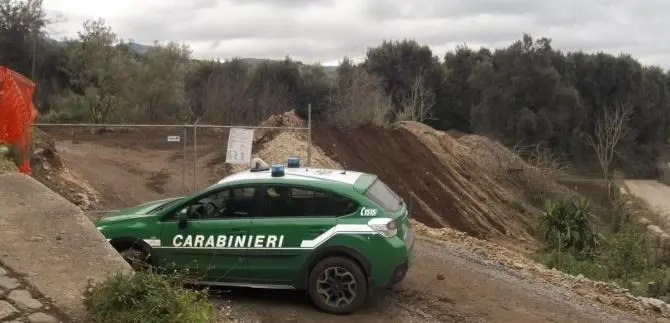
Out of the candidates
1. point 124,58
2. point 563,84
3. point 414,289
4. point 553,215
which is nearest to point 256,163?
point 414,289

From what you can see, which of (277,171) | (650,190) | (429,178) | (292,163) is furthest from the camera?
(650,190)

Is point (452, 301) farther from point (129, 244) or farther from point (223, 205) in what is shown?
point (129, 244)

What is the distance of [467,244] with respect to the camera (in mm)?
12930

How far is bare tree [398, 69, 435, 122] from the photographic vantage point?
137 feet

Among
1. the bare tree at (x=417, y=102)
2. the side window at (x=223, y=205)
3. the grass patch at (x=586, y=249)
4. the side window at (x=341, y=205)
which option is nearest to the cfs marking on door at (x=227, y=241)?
the side window at (x=223, y=205)

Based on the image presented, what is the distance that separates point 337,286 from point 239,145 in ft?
21.1

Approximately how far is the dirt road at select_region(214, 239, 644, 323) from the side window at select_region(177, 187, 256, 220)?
37.9 inches

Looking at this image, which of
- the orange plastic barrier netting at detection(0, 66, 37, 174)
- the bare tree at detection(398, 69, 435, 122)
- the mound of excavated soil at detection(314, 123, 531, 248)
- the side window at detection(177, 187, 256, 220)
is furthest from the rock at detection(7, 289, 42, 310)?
the bare tree at detection(398, 69, 435, 122)

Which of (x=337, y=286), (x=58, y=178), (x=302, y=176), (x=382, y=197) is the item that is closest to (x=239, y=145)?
(x=58, y=178)

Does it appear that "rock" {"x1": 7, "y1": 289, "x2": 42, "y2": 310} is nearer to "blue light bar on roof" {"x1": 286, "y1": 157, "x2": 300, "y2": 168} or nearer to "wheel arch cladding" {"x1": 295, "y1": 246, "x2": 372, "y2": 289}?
"wheel arch cladding" {"x1": 295, "y1": 246, "x2": 372, "y2": 289}

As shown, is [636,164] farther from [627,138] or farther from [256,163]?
[256,163]

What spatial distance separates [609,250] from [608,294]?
8.08 m

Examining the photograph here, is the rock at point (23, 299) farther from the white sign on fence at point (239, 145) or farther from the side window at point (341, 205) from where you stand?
the white sign on fence at point (239, 145)

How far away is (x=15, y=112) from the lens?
1123 centimetres
